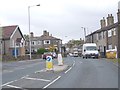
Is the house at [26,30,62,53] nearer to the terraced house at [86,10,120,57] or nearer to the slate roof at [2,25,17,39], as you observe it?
the terraced house at [86,10,120,57]

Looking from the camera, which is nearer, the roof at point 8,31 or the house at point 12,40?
the house at point 12,40

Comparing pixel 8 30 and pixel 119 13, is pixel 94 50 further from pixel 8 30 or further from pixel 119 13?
pixel 8 30

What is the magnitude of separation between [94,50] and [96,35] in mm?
34855

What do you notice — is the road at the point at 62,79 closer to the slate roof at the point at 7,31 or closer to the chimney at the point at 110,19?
the slate roof at the point at 7,31

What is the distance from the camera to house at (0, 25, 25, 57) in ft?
261

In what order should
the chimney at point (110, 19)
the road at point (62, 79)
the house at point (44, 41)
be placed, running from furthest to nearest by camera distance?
1. the house at point (44, 41)
2. the chimney at point (110, 19)
3. the road at point (62, 79)

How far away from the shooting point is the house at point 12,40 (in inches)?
3130

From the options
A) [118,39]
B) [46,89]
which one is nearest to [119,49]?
[118,39]

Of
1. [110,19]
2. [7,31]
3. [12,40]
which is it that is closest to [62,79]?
[12,40]

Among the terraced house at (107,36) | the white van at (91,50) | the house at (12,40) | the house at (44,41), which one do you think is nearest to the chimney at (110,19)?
the terraced house at (107,36)

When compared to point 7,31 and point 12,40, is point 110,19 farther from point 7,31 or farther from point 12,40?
point 7,31

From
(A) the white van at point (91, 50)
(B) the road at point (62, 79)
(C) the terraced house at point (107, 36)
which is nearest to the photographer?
(B) the road at point (62, 79)

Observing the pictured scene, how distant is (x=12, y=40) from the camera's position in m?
80.9

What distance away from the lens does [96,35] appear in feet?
342
